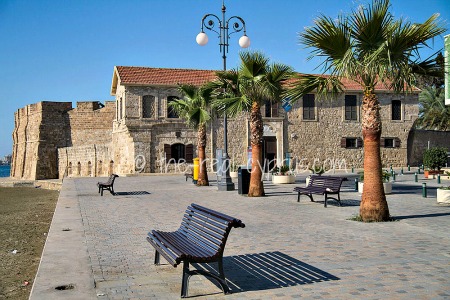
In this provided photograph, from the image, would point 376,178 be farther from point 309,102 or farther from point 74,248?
point 309,102

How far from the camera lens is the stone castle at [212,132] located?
32094mm

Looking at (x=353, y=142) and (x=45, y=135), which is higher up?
(x=45, y=135)

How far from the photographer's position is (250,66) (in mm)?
A: 14289

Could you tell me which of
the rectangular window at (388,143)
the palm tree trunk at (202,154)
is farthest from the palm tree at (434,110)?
the palm tree trunk at (202,154)

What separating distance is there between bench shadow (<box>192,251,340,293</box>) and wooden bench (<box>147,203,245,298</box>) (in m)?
0.40

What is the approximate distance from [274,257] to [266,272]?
2.52 ft

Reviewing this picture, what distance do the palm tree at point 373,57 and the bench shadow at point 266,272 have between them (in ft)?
12.6

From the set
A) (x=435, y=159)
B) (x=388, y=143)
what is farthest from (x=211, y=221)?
(x=388, y=143)

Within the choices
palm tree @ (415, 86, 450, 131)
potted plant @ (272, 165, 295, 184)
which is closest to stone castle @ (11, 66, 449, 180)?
palm tree @ (415, 86, 450, 131)

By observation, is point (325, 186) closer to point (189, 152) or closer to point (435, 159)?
point (435, 159)

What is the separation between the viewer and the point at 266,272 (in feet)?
18.7

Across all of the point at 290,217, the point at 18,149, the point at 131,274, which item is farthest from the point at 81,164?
the point at 131,274

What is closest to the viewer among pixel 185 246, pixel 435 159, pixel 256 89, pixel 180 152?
pixel 185 246

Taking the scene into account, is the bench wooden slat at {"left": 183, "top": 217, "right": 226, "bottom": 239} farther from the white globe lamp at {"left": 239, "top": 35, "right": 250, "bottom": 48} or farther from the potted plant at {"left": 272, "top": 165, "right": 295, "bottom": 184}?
the potted plant at {"left": 272, "top": 165, "right": 295, "bottom": 184}
